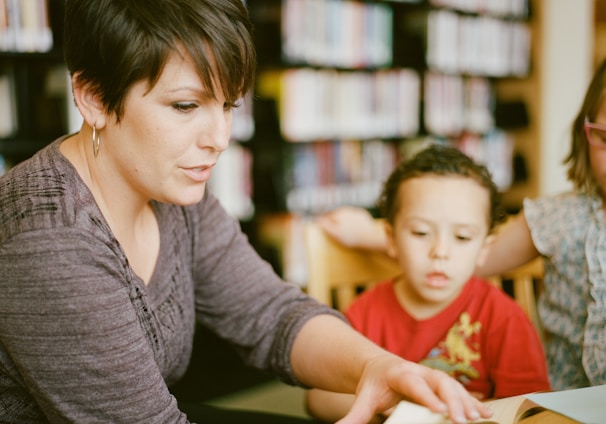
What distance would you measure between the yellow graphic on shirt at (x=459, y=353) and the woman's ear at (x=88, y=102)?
2.53 feet

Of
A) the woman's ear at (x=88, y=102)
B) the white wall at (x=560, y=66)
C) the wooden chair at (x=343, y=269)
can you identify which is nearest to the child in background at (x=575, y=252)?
the wooden chair at (x=343, y=269)

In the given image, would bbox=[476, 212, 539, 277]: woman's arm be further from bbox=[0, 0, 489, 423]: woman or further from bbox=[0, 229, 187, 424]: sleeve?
bbox=[0, 229, 187, 424]: sleeve

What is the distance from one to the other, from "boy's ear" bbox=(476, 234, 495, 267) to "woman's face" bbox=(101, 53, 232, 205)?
0.66 meters

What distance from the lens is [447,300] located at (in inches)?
54.4

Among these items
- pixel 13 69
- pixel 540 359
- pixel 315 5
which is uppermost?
pixel 315 5

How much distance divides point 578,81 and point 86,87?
381 cm

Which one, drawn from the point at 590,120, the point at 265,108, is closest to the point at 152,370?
the point at 590,120

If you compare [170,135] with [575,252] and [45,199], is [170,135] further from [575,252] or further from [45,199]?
[575,252]

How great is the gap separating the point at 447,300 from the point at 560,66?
10.6 feet

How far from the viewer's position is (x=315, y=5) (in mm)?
3008

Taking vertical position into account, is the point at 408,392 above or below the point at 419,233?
below

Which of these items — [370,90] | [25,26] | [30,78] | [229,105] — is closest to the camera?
[229,105]

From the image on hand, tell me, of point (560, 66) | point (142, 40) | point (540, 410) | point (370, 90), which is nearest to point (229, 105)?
point (142, 40)

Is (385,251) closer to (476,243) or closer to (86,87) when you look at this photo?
(476,243)
